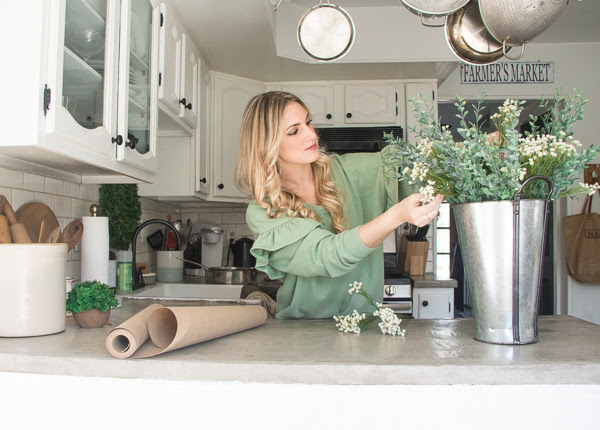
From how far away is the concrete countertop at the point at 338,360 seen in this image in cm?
94

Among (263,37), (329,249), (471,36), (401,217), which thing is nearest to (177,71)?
(263,37)

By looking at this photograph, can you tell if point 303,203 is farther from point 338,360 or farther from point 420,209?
point 338,360

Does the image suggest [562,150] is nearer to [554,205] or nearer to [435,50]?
[435,50]

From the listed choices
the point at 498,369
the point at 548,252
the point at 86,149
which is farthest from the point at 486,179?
the point at 548,252

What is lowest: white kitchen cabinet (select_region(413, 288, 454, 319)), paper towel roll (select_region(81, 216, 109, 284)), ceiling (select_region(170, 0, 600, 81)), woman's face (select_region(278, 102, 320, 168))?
white kitchen cabinet (select_region(413, 288, 454, 319))

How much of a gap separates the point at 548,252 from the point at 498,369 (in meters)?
4.27

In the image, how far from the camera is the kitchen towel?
3.31ft

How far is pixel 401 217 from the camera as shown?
1242mm

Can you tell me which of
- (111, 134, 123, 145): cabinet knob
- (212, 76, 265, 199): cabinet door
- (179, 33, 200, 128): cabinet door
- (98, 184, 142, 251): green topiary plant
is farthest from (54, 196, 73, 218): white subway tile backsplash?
(212, 76, 265, 199): cabinet door

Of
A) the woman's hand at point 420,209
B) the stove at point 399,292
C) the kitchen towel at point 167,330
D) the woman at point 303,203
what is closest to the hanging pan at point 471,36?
the woman at point 303,203

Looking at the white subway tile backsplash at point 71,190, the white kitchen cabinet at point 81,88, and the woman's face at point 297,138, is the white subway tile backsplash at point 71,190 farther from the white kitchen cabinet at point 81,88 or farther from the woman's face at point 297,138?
the woman's face at point 297,138

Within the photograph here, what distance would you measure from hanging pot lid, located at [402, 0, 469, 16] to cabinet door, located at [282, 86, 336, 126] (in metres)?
2.30

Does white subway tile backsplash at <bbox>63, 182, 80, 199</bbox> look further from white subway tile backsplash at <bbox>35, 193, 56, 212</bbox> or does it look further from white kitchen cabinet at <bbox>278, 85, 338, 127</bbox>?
white kitchen cabinet at <bbox>278, 85, 338, 127</bbox>

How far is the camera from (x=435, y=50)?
324cm
